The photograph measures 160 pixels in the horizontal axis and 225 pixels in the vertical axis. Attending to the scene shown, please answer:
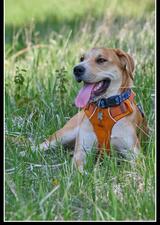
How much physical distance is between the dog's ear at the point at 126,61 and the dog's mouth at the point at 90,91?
0.66 feet

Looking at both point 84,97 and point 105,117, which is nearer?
point 84,97

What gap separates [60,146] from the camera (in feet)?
22.8

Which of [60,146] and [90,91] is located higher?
[90,91]

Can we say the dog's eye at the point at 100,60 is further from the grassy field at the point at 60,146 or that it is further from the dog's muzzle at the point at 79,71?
the grassy field at the point at 60,146

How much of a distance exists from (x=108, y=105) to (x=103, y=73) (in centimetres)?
29

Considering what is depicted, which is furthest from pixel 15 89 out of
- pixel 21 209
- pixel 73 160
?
pixel 21 209

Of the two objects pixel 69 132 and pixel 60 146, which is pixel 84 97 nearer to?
pixel 60 146

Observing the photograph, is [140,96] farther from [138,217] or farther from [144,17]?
[144,17]

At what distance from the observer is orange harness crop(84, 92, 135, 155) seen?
688 cm

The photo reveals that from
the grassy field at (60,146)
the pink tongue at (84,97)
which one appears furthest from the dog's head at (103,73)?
the grassy field at (60,146)

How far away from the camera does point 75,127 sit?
23.9ft

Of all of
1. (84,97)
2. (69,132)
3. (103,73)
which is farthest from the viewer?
(69,132)

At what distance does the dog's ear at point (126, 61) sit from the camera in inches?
273

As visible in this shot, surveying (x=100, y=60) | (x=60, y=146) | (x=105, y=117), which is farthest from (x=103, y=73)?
(x=60, y=146)
